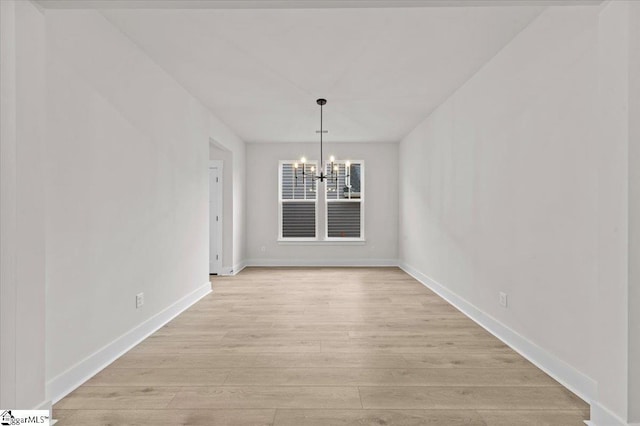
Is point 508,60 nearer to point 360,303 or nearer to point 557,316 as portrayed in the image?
point 557,316

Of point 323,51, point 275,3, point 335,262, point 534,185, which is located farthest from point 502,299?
point 335,262

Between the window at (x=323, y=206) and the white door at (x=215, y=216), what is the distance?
1.62 meters

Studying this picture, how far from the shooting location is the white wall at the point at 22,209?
162 cm

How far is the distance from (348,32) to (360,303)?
3076 millimetres

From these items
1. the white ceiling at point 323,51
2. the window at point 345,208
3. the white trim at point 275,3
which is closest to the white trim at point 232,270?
the window at point 345,208

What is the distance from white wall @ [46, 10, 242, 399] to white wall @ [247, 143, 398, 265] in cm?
350

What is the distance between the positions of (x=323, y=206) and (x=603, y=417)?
6.21m

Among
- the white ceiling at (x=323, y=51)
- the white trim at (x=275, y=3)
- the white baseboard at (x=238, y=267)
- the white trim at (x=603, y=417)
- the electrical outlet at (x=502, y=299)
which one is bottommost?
the white baseboard at (x=238, y=267)

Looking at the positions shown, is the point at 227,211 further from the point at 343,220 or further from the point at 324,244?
the point at 343,220

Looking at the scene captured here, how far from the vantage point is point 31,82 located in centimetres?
175

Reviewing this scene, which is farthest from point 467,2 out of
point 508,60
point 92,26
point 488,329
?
point 488,329

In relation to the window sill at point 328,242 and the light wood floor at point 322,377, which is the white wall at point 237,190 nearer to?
the window sill at point 328,242

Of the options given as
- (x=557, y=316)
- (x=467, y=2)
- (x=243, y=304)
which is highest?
(x=467, y=2)

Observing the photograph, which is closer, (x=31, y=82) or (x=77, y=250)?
(x=31, y=82)
